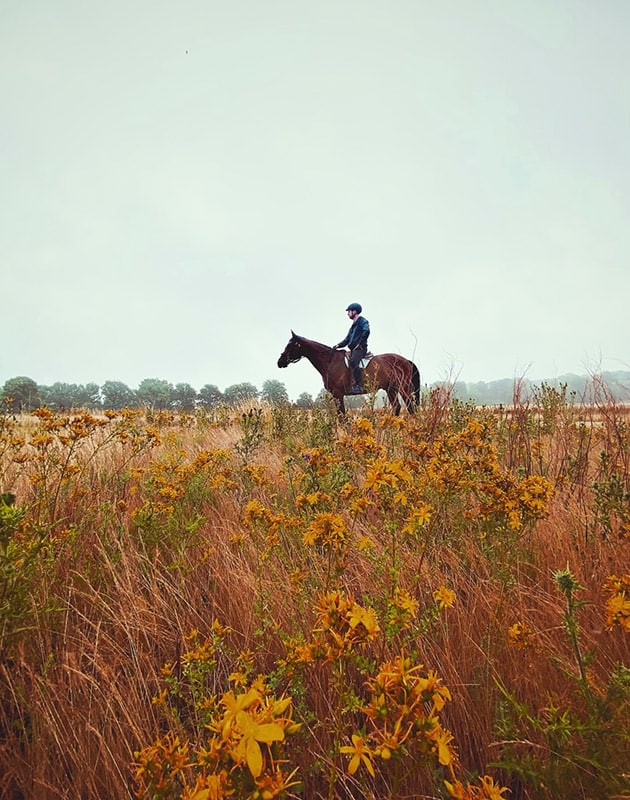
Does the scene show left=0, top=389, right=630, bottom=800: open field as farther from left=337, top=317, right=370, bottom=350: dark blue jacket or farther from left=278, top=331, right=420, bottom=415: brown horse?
left=337, top=317, right=370, bottom=350: dark blue jacket

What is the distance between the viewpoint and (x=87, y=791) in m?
1.17

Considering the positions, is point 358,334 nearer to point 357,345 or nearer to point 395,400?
point 357,345

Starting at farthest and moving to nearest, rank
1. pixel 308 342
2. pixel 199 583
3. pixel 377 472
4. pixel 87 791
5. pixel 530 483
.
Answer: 1. pixel 308 342
2. pixel 199 583
3. pixel 530 483
4. pixel 377 472
5. pixel 87 791

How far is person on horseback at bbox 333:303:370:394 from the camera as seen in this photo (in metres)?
10.2

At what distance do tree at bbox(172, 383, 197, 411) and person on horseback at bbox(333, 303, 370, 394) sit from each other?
15.6 ft

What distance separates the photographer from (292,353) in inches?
430

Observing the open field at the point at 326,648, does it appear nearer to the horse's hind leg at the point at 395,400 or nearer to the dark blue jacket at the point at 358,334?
the horse's hind leg at the point at 395,400

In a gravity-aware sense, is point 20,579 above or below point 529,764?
above

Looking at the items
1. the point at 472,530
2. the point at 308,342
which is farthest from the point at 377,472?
the point at 308,342

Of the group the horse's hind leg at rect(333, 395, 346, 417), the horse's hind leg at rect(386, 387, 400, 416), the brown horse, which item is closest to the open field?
the horse's hind leg at rect(333, 395, 346, 417)

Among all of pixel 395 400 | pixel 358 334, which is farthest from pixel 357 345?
pixel 395 400

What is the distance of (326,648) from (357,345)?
9.87m

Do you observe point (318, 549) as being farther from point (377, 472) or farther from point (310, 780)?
point (310, 780)

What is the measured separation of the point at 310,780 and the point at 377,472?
107 centimetres
